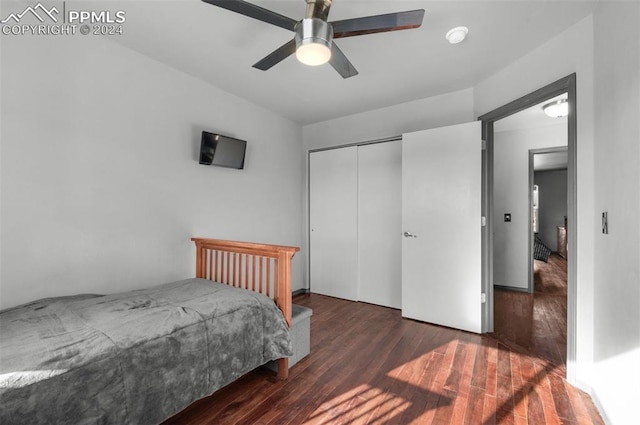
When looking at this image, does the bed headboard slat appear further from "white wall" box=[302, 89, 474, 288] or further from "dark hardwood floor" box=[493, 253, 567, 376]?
"dark hardwood floor" box=[493, 253, 567, 376]

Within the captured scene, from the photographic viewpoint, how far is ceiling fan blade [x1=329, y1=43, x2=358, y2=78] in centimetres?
164

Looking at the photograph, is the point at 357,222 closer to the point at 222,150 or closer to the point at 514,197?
the point at 222,150

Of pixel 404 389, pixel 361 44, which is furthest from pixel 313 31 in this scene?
pixel 404 389

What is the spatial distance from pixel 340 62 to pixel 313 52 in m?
0.35

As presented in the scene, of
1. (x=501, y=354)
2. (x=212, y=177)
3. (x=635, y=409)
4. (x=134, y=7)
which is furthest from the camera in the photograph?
(x=212, y=177)

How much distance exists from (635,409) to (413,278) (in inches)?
72.2

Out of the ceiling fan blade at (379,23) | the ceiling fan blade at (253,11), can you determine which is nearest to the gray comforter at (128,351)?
the ceiling fan blade at (253,11)

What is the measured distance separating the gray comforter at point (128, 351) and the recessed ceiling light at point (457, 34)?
2273 mm

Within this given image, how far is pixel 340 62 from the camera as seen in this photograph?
176 centimetres

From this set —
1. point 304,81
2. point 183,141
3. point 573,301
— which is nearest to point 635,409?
point 573,301

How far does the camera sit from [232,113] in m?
3.10

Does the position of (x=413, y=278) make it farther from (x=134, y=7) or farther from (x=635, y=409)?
(x=134, y=7)

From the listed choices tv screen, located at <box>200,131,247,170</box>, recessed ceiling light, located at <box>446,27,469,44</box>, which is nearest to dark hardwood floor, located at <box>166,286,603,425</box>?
tv screen, located at <box>200,131,247,170</box>

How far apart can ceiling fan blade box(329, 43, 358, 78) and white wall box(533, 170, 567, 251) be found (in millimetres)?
8461
